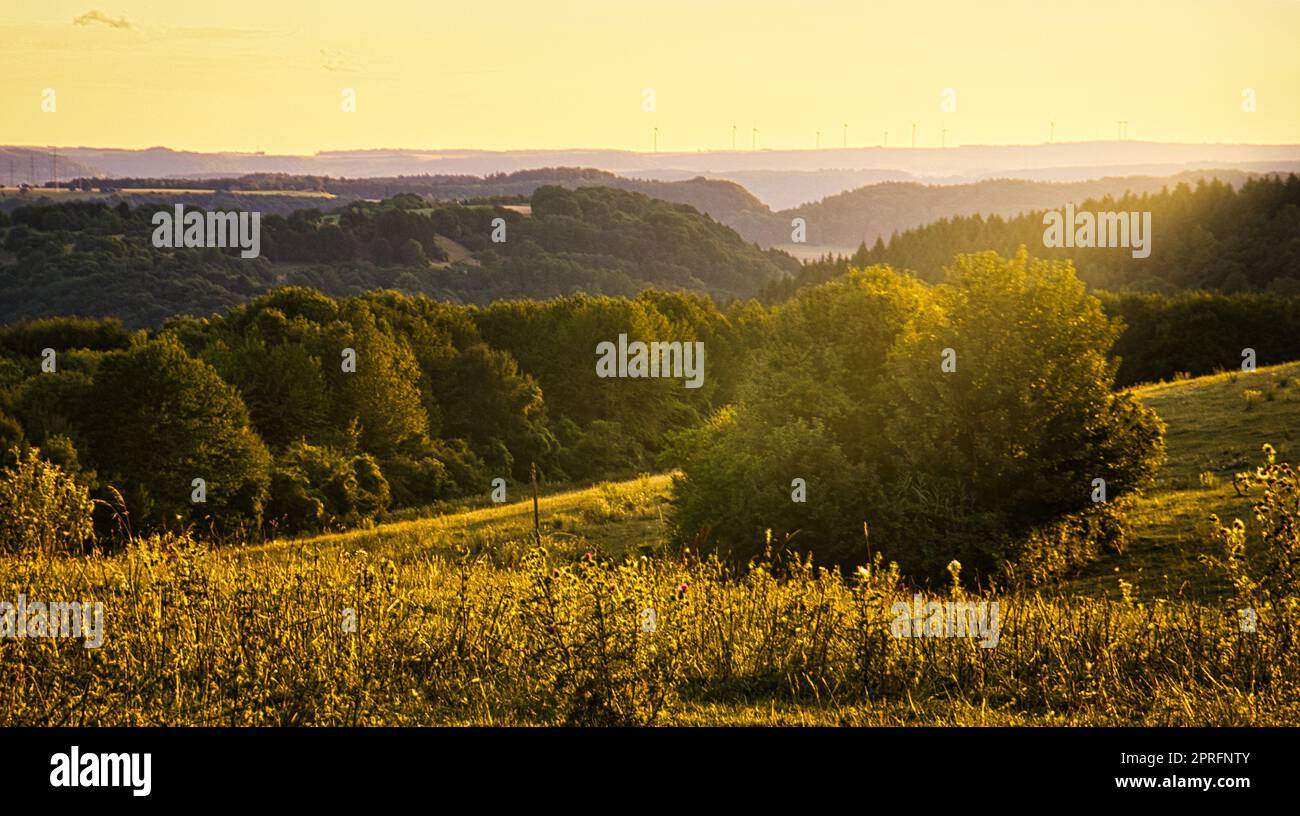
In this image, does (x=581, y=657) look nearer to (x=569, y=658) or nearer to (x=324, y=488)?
(x=569, y=658)

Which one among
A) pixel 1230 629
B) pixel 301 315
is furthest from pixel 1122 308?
pixel 1230 629

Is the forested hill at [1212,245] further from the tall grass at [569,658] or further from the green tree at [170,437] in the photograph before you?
the tall grass at [569,658]

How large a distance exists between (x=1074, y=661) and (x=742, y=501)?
2269 centimetres

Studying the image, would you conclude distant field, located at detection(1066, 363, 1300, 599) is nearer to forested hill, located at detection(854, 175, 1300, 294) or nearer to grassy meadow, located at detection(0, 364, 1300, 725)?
grassy meadow, located at detection(0, 364, 1300, 725)

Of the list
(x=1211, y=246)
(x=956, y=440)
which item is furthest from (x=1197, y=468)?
(x=1211, y=246)

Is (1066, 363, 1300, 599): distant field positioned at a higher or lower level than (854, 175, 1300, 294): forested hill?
lower

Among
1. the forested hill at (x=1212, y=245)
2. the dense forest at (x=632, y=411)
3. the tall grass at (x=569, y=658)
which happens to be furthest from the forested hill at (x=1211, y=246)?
the tall grass at (x=569, y=658)

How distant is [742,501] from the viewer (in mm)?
31422

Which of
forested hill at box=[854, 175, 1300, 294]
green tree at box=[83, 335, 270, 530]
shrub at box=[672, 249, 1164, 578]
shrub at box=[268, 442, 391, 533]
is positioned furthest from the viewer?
forested hill at box=[854, 175, 1300, 294]

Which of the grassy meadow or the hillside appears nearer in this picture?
the grassy meadow

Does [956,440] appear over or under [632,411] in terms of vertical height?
over

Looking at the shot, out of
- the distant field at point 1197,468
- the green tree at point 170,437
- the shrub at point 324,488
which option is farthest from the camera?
the shrub at point 324,488

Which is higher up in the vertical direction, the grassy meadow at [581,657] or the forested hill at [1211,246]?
the forested hill at [1211,246]

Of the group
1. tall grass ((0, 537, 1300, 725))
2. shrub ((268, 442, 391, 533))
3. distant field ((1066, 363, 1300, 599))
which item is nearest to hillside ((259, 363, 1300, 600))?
distant field ((1066, 363, 1300, 599))
